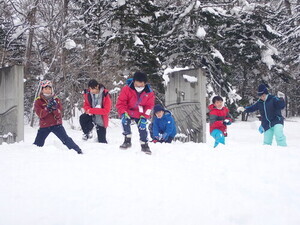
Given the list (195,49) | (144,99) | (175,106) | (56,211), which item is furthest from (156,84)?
(56,211)

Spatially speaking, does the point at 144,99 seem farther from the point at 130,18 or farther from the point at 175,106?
the point at 130,18

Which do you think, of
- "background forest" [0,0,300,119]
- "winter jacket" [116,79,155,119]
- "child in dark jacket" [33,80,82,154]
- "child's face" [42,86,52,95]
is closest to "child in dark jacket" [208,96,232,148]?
"winter jacket" [116,79,155,119]

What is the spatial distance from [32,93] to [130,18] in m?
6.64

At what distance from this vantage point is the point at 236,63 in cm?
2083

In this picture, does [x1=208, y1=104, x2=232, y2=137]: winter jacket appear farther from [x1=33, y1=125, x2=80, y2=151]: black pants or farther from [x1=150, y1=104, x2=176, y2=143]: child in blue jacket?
[x1=33, y1=125, x2=80, y2=151]: black pants

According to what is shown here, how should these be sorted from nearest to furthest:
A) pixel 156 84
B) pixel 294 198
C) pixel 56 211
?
pixel 56 211 < pixel 294 198 < pixel 156 84

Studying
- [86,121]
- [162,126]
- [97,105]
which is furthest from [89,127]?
[162,126]

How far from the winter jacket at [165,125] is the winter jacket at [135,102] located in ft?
4.99

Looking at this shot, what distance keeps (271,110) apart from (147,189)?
460 centimetres

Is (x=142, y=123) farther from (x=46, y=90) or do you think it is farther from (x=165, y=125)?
(x=46, y=90)

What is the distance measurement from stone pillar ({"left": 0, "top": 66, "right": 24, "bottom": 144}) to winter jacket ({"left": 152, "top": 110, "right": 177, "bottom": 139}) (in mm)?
3347

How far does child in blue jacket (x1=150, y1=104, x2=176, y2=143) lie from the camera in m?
6.59

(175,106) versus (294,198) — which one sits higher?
(175,106)

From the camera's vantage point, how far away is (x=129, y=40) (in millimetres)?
14102
